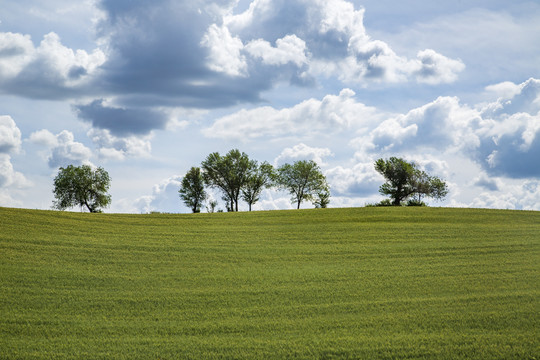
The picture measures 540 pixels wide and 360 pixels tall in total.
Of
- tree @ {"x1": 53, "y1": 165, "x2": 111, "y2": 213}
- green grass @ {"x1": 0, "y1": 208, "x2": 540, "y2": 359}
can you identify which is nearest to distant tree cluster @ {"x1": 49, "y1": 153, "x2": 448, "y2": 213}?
tree @ {"x1": 53, "y1": 165, "x2": 111, "y2": 213}

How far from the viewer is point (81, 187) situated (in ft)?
169

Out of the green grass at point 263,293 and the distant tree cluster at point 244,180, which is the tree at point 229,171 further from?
the green grass at point 263,293

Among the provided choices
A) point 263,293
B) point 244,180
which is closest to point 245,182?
point 244,180

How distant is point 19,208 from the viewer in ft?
82.0

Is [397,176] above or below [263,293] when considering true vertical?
above

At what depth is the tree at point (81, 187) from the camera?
170 ft

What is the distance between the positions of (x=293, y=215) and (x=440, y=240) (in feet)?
39.3

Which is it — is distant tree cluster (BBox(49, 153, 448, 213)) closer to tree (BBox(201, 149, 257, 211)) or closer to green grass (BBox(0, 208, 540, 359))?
tree (BBox(201, 149, 257, 211))

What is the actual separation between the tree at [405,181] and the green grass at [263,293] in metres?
32.0

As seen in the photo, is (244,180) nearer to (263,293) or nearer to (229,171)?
(229,171)

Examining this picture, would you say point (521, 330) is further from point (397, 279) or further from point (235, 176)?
point (235, 176)

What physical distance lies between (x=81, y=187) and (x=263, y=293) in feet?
148

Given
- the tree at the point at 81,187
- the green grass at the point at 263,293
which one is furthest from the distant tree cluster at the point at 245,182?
the green grass at the point at 263,293

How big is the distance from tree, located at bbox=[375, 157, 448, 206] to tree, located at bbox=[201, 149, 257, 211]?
54.0 feet
